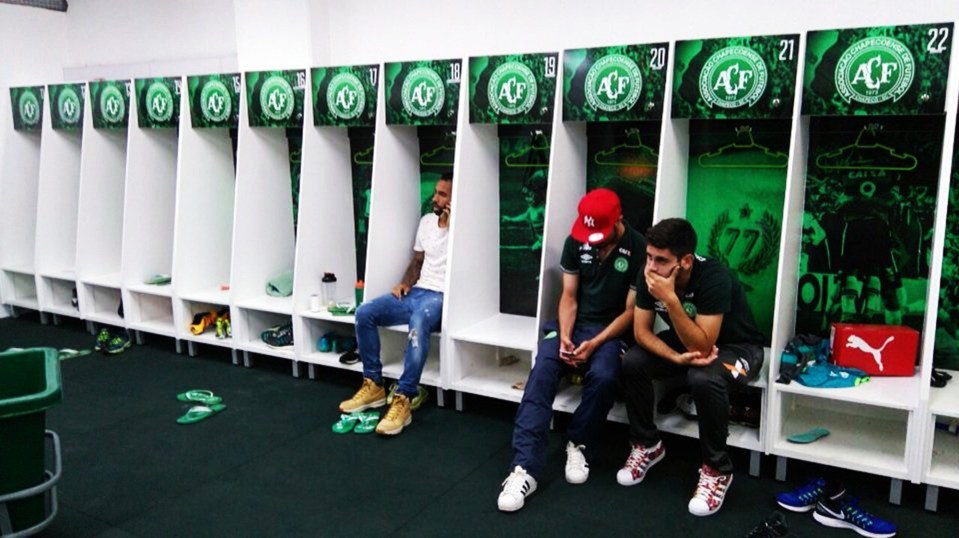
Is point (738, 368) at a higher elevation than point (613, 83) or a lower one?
lower

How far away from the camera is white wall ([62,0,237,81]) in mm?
5062

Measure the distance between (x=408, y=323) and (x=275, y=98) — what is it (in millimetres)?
1578

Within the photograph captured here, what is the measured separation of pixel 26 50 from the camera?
5773mm

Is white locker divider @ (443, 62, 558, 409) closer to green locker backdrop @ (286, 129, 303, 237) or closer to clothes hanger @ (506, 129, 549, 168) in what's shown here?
clothes hanger @ (506, 129, 549, 168)

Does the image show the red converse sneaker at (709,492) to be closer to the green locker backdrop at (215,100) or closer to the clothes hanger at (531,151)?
the clothes hanger at (531,151)

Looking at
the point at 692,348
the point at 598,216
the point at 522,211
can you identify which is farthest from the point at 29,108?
the point at 692,348

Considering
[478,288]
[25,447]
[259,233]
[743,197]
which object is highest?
[743,197]

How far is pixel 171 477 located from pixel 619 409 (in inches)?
77.1

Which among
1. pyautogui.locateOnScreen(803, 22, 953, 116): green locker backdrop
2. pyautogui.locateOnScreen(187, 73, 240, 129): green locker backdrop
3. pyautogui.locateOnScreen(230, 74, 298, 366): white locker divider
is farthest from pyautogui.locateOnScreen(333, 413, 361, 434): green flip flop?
pyautogui.locateOnScreen(803, 22, 953, 116): green locker backdrop

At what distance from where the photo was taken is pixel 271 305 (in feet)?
14.4

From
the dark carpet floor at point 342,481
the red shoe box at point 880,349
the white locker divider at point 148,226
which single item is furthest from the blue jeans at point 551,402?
the white locker divider at point 148,226

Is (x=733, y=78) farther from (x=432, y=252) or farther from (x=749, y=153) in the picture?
(x=432, y=252)

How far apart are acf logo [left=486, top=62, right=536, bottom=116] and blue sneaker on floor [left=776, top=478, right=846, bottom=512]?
6.53ft

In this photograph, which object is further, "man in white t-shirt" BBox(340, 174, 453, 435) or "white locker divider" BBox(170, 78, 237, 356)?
"white locker divider" BBox(170, 78, 237, 356)
